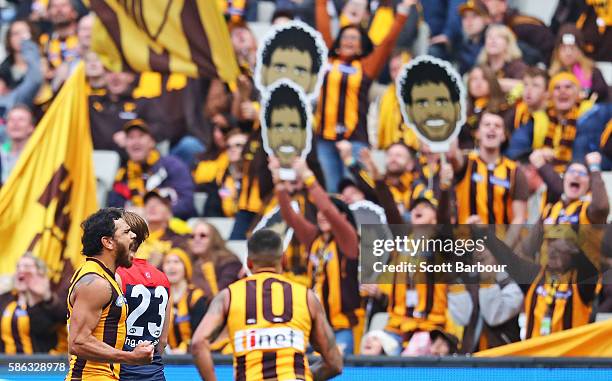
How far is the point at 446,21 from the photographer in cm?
1222

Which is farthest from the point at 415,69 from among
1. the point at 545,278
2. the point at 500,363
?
the point at 500,363

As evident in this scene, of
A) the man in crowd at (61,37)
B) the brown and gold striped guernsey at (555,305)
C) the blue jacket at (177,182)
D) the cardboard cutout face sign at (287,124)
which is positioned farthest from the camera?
the man in crowd at (61,37)

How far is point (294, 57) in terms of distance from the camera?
11117mm

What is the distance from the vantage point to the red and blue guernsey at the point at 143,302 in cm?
662

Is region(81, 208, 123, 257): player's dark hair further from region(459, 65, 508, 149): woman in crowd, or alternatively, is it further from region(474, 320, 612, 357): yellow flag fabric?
region(459, 65, 508, 149): woman in crowd

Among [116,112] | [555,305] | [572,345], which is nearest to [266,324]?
[572,345]

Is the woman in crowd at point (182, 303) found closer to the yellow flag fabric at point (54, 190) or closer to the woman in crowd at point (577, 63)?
the yellow flag fabric at point (54, 190)

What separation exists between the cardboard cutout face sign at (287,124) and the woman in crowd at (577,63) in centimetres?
187

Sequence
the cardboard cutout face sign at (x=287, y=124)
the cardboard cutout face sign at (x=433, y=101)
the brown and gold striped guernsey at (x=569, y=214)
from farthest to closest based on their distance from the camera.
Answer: the cardboard cutout face sign at (x=287, y=124)
the cardboard cutout face sign at (x=433, y=101)
the brown and gold striped guernsey at (x=569, y=214)

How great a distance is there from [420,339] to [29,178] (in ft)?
9.99

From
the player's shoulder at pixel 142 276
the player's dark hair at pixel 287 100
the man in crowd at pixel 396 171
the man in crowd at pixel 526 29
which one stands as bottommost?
the player's shoulder at pixel 142 276

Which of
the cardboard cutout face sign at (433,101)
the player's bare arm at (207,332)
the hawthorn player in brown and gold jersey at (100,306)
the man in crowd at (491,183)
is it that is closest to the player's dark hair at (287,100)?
the cardboard cutout face sign at (433,101)

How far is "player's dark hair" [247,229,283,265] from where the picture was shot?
688cm

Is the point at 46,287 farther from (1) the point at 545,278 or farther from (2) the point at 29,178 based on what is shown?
(1) the point at 545,278
